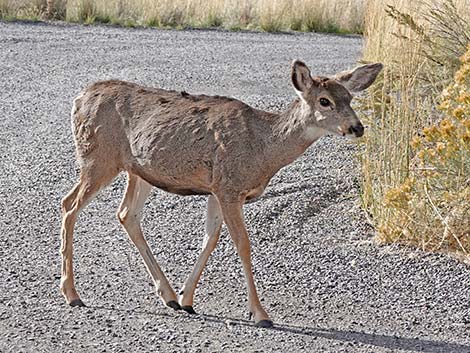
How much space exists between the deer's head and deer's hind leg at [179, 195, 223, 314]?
90 cm

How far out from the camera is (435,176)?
1002cm

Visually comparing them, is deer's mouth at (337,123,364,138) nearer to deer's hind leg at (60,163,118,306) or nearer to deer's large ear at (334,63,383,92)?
deer's large ear at (334,63,383,92)

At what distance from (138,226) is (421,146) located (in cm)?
236

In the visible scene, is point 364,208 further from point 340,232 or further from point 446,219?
point 446,219

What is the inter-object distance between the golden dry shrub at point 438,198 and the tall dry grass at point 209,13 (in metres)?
15.0

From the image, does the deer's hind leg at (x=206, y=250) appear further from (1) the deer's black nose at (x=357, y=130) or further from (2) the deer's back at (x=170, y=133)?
(1) the deer's black nose at (x=357, y=130)

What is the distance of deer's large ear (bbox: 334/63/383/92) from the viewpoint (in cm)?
866

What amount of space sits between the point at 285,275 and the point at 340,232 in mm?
1099

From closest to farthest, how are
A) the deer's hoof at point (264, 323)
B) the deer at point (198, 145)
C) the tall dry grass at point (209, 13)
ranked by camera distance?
1. the deer's hoof at point (264, 323)
2. the deer at point (198, 145)
3. the tall dry grass at point (209, 13)

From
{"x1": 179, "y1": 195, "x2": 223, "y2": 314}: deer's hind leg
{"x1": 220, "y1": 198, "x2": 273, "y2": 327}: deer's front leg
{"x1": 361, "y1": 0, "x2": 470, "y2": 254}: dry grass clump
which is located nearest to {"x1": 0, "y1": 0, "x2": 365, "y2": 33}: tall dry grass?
{"x1": 361, "y1": 0, "x2": 470, "y2": 254}: dry grass clump

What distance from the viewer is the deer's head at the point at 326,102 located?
A: 8.20 m

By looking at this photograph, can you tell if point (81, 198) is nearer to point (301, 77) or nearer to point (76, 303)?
point (76, 303)

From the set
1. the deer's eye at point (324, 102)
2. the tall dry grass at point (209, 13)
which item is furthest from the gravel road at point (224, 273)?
the tall dry grass at point (209, 13)

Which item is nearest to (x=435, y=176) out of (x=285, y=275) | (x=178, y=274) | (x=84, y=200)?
(x=285, y=275)
